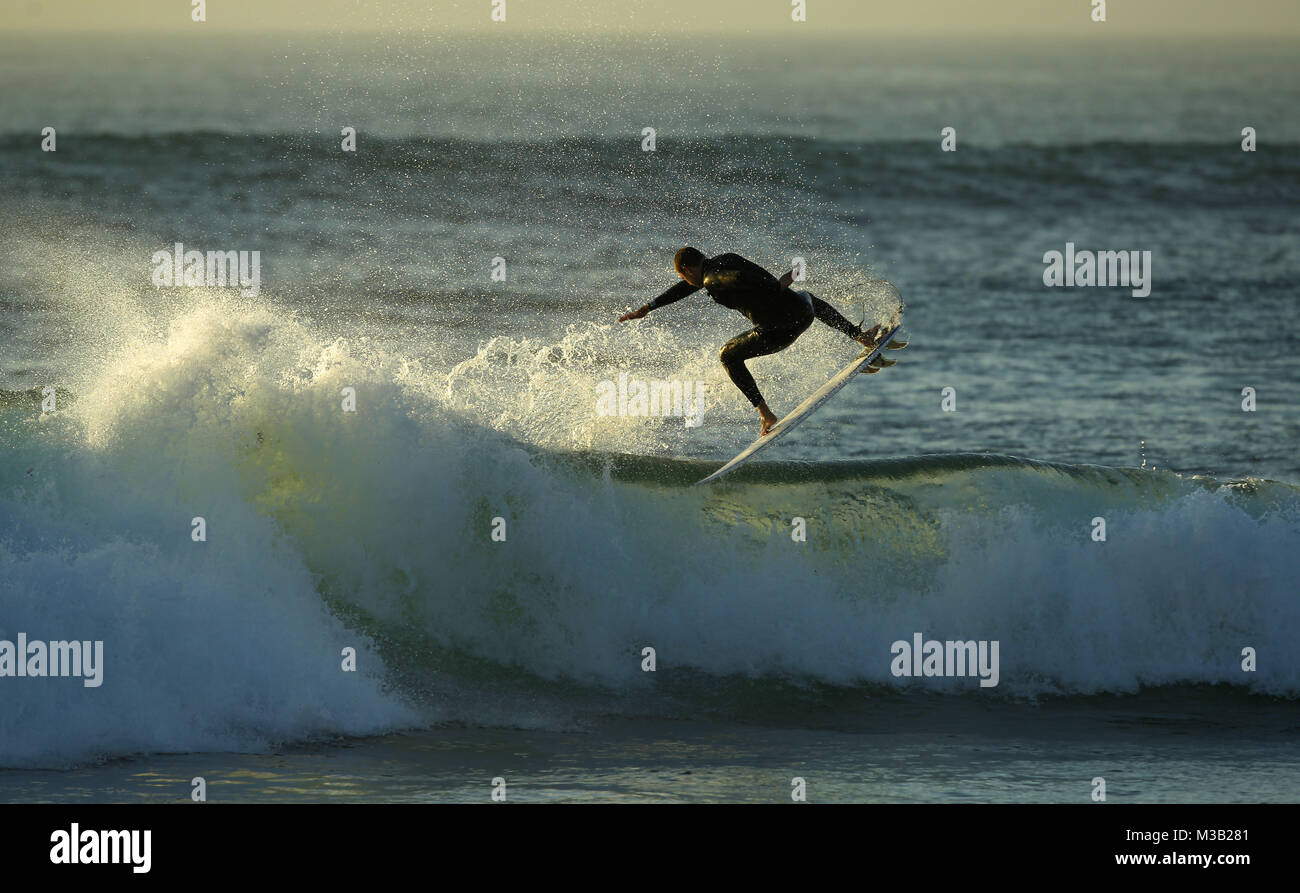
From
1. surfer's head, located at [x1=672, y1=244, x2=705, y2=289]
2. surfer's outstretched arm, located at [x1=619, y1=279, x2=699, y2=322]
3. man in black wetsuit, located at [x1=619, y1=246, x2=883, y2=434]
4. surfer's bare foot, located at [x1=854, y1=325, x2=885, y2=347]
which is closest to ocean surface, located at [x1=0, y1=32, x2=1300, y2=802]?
surfer's bare foot, located at [x1=854, y1=325, x2=885, y2=347]

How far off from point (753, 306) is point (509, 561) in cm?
260

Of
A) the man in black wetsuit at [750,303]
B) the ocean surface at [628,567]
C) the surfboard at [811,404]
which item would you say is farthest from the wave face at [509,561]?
the man in black wetsuit at [750,303]

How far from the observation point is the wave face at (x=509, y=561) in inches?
393

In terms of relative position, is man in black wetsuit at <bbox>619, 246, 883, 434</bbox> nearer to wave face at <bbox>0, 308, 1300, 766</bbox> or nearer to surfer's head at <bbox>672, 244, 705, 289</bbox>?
surfer's head at <bbox>672, 244, 705, 289</bbox>

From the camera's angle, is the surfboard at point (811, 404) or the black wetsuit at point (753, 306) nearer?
the black wetsuit at point (753, 306)

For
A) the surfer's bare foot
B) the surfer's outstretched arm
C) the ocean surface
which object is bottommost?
the ocean surface

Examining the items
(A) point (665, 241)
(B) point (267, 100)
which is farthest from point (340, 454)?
(B) point (267, 100)

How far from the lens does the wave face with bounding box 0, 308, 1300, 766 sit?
32.7ft

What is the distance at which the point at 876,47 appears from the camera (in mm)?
79438

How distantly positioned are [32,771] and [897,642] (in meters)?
6.05

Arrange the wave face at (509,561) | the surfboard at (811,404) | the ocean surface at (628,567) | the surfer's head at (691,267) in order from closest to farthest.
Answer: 1. the ocean surface at (628,567)
2. the wave face at (509,561)
3. the surfer's head at (691,267)
4. the surfboard at (811,404)

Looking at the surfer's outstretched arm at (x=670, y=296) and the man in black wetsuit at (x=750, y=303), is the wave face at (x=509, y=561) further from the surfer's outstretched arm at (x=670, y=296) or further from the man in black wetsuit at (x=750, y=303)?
the surfer's outstretched arm at (x=670, y=296)

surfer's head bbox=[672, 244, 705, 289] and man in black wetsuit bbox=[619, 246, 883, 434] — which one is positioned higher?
surfer's head bbox=[672, 244, 705, 289]

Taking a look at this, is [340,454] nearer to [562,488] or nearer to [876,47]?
[562,488]
